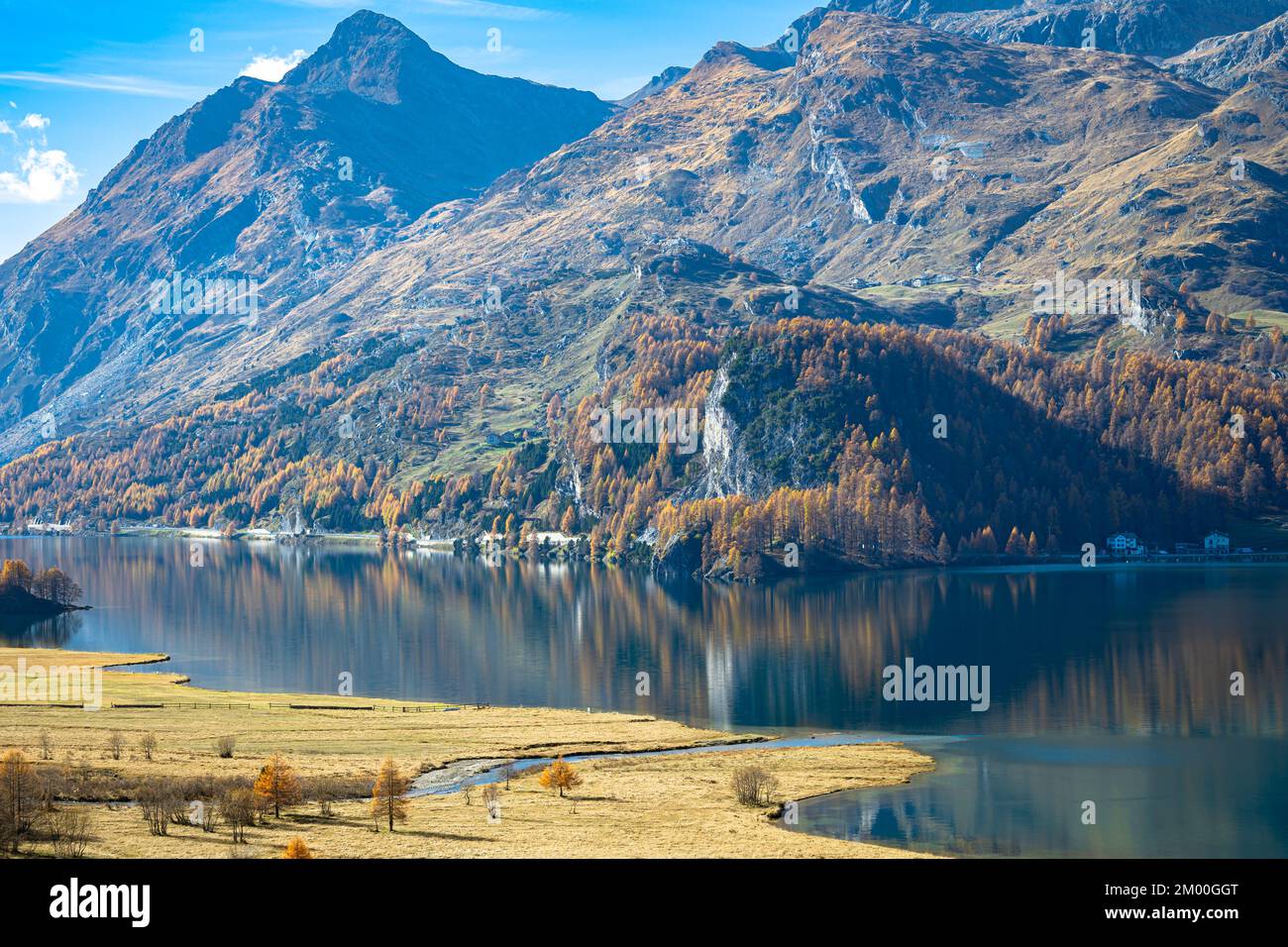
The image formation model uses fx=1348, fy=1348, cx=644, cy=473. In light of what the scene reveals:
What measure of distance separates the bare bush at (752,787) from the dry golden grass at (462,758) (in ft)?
2.85

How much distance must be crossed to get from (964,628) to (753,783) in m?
98.3

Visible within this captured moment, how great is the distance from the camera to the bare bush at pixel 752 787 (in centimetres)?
8574

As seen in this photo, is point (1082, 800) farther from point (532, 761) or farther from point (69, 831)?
point (69, 831)

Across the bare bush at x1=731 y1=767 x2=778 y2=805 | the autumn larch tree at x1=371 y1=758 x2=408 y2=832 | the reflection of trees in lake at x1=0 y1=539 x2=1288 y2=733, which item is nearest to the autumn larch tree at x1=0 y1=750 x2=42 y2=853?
the autumn larch tree at x1=371 y1=758 x2=408 y2=832

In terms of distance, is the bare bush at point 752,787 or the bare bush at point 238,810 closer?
the bare bush at point 238,810

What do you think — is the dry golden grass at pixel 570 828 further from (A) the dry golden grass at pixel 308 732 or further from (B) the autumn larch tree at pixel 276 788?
(A) the dry golden grass at pixel 308 732

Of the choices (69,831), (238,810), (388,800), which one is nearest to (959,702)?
(388,800)

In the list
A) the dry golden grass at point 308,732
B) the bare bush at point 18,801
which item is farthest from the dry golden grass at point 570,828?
the dry golden grass at point 308,732

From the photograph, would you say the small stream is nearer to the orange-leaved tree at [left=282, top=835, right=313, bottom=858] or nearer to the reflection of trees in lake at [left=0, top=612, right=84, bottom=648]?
the orange-leaved tree at [left=282, top=835, right=313, bottom=858]

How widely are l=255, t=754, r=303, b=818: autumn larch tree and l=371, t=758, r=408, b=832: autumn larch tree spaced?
4.60 meters

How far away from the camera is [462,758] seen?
101375 millimetres

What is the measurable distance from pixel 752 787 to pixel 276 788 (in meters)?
29.7
